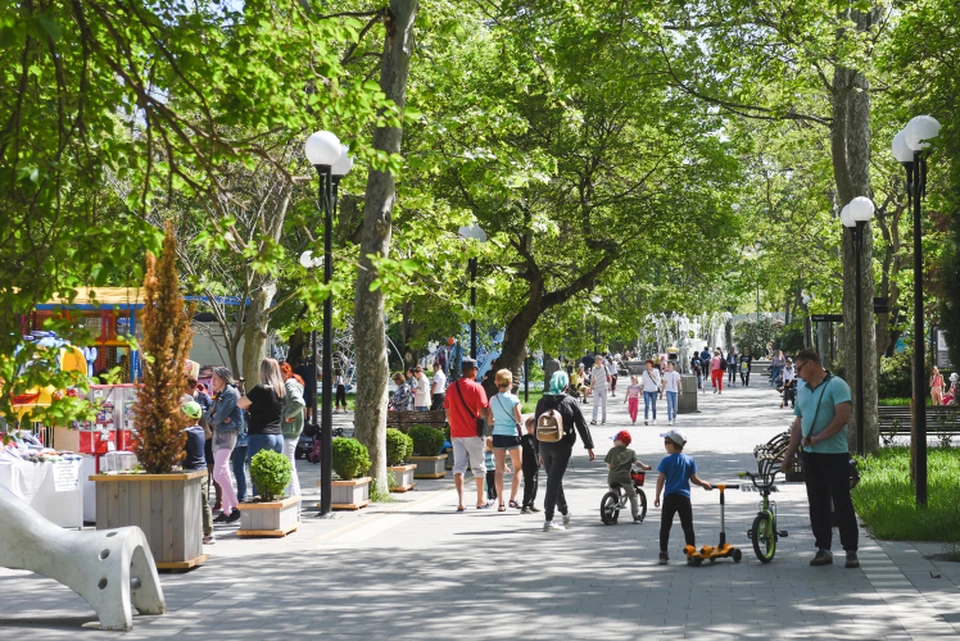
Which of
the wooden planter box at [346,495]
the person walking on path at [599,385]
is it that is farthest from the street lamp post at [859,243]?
the person walking on path at [599,385]

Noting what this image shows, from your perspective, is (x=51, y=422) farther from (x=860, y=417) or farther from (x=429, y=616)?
(x=860, y=417)

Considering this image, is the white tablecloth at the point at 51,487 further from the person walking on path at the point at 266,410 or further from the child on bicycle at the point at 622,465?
the child on bicycle at the point at 622,465

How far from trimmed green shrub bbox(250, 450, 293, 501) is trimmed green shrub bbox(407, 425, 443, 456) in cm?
785

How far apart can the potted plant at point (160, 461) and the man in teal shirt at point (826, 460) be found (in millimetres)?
5197

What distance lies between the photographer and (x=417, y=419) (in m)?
23.9

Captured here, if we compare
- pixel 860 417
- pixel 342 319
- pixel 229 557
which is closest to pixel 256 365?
pixel 342 319

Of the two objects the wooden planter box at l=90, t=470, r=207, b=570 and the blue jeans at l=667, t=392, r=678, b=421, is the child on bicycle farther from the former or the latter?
the blue jeans at l=667, t=392, r=678, b=421

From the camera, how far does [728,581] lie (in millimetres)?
10680

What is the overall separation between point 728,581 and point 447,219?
10554 millimetres

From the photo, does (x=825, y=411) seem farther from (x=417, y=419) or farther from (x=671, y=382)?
(x=671, y=382)

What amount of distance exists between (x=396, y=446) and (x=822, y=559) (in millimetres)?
8757

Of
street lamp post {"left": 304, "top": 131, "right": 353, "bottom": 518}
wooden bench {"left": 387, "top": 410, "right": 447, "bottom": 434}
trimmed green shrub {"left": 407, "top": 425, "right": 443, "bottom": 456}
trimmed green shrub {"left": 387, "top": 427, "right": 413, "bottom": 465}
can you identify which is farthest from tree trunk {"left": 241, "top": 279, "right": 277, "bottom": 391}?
street lamp post {"left": 304, "top": 131, "right": 353, "bottom": 518}

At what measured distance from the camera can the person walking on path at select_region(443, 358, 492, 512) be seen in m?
16.4

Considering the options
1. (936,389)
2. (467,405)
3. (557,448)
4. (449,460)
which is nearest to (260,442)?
(467,405)
